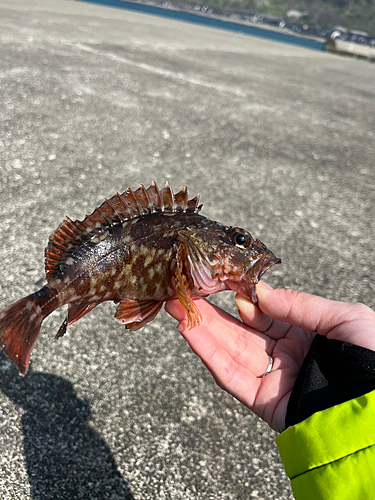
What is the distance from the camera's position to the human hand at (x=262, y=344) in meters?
2.40

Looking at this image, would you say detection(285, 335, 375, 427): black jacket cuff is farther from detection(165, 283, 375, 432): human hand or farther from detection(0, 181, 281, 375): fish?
detection(0, 181, 281, 375): fish

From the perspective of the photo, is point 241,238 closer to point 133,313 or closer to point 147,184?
point 133,313

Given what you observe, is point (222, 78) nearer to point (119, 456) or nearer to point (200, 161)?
point (200, 161)

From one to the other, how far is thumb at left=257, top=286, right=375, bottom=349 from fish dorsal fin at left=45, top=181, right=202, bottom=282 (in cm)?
77

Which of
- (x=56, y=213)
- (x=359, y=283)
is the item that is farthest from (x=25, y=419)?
(x=359, y=283)

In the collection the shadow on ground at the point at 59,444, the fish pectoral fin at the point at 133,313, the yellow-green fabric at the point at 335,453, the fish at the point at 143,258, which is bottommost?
the shadow on ground at the point at 59,444

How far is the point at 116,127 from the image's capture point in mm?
7266

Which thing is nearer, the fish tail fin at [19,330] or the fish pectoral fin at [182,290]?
the fish tail fin at [19,330]

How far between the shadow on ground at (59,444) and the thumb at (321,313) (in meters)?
1.37

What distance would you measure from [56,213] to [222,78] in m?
8.85

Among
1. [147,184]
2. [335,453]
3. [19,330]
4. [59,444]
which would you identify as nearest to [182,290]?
[19,330]

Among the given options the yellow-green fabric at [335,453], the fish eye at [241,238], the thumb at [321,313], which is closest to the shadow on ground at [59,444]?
the yellow-green fabric at [335,453]

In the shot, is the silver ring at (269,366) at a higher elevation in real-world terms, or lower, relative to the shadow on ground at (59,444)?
higher

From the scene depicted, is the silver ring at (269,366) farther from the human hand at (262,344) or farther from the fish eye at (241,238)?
the fish eye at (241,238)
